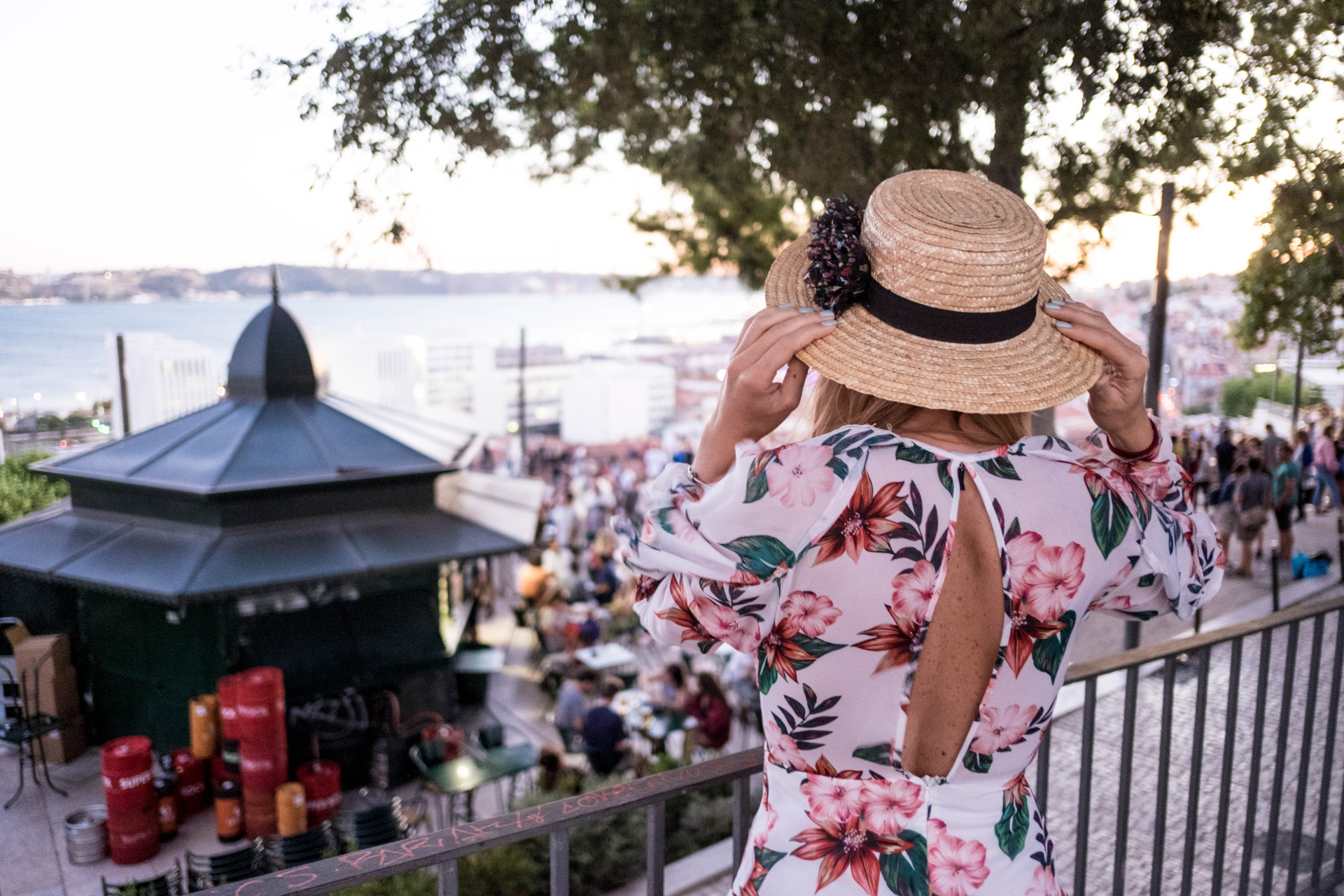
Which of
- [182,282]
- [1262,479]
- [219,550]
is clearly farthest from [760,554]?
[1262,479]

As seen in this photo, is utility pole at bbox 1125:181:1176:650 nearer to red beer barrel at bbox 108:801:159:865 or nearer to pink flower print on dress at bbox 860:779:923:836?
A: pink flower print on dress at bbox 860:779:923:836

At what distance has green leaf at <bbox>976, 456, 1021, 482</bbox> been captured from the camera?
1161mm

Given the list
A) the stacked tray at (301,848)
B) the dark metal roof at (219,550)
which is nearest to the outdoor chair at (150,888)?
the stacked tray at (301,848)

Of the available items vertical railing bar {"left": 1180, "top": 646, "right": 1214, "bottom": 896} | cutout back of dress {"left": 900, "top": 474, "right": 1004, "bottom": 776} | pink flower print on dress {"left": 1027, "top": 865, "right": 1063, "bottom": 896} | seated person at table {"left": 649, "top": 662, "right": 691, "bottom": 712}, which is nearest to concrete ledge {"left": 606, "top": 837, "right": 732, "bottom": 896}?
seated person at table {"left": 649, "top": 662, "right": 691, "bottom": 712}

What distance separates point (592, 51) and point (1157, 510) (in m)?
2.69

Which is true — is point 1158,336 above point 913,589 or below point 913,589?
above

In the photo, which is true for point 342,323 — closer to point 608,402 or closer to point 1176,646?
point 608,402

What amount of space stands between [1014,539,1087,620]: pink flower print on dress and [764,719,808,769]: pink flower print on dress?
36cm

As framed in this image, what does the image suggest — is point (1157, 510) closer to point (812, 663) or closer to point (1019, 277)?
point (1019, 277)

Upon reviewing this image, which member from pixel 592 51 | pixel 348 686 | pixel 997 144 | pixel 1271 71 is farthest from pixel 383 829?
pixel 1271 71

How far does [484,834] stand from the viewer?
4.41 feet

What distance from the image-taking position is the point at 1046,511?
1.17m

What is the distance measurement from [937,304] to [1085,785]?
1.39m

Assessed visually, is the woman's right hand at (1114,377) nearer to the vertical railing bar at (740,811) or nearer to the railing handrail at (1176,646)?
the railing handrail at (1176,646)
